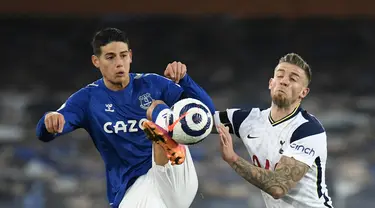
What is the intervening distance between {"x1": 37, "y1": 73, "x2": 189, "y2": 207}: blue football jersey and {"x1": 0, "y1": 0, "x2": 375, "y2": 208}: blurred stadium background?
3.64m

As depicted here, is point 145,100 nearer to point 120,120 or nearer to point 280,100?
point 120,120

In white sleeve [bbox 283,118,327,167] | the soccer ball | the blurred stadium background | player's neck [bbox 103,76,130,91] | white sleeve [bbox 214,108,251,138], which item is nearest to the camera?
the soccer ball

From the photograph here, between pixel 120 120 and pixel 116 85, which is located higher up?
pixel 116 85

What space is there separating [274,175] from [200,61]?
195 inches

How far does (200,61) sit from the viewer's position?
8344 mm

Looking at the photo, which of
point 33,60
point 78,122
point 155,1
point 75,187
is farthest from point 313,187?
point 33,60

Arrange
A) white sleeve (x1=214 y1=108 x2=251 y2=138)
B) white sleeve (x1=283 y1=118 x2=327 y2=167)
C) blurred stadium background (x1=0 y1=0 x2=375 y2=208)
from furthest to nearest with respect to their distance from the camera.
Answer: blurred stadium background (x1=0 y1=0 x2=375 y2=208), white sleeve (x1=214 y1=108 x2=251 y2=138), white sleeve (x1=283 y1=118 x2=327 y2=167)

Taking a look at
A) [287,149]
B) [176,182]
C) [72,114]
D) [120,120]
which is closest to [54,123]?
[72,114]

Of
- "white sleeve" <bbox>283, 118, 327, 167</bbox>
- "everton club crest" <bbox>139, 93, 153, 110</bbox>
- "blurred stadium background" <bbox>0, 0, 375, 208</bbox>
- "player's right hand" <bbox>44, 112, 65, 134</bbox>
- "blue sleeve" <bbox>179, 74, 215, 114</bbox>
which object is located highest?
"blurred stadium background" <bbox>0, 0, 375, 208</bbox>

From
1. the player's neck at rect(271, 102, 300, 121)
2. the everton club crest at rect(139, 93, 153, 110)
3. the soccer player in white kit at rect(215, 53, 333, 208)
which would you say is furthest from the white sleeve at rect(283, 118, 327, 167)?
the everton club crest at rect(139, 93, 153, 110)

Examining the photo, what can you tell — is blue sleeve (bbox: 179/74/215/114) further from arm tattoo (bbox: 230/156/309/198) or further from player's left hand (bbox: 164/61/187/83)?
arm tattoo (bbox: 230/156/309/198)

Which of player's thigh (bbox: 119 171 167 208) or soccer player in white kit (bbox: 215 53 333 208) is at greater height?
soccer player in white kit (bbox: 215 53 333 208)

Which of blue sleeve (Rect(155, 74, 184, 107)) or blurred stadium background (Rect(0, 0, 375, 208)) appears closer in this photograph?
blue sleeve (Rect(155, 74, 184, 107))

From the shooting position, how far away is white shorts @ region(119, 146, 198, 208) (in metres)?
3.40
